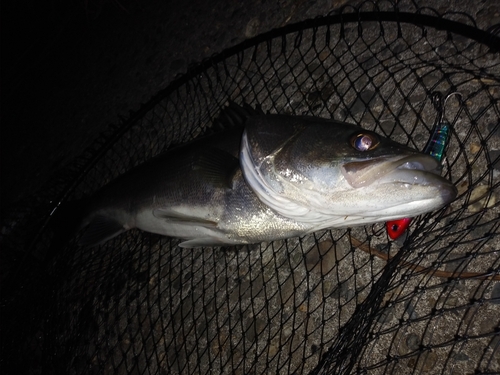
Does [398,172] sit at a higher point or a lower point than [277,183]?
lower

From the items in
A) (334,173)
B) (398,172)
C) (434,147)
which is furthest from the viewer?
(434,147)

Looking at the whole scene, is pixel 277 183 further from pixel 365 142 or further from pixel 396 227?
pixel 396 227

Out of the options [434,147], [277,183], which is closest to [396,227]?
[434,147]

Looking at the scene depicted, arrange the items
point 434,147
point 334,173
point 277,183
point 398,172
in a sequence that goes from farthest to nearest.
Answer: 1. point 434,147
2. point 277,183
3. point 334,173
4. point 398,172

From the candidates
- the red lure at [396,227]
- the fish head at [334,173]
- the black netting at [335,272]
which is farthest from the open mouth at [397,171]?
the red lure at [396,227]

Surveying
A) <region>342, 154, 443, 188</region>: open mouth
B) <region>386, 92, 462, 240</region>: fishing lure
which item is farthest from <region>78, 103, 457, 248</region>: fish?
<region>386, 92, 462, 240</region>: fishing lure

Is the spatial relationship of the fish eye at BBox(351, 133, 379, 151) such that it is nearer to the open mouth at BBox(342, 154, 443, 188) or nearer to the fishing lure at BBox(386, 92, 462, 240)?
the open mouth at BBox(342, 154, 443, 188)

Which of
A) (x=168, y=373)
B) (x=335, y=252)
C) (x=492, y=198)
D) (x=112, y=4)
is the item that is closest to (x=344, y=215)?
(x=335, y=252)
